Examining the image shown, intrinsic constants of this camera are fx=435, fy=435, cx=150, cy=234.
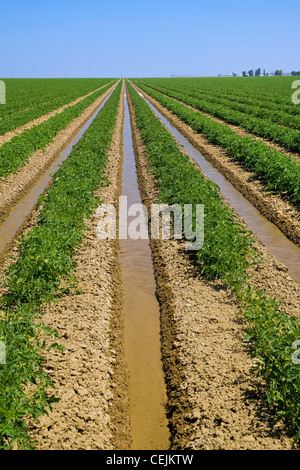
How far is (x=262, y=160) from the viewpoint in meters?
15.0

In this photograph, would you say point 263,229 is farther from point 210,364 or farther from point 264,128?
point 264,128

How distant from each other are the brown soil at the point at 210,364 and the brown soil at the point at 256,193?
233 centimetres

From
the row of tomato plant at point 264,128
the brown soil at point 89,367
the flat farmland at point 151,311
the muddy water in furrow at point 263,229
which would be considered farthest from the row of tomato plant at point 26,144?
the row of tomato plant at point 264,128

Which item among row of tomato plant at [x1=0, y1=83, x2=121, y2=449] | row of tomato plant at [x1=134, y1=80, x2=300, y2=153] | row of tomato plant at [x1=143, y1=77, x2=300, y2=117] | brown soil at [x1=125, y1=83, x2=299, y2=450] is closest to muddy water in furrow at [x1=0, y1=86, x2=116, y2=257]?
row of tomato plant at [x1=0, y1=83, x2=121, y2=449]

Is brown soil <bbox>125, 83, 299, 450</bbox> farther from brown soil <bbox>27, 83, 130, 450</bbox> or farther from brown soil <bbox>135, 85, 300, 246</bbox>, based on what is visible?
brown soil <bbox>135, 85, 300, 246</bbox>

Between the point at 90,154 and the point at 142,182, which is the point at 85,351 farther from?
the point at 90,154

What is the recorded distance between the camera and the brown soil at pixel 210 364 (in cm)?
472

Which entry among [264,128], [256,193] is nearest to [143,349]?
[256,193]

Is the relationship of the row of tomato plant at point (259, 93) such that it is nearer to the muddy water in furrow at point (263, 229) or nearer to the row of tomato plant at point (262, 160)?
the row of tomato plant at point (262, 160)

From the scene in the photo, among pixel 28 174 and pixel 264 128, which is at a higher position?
pixel 264 128

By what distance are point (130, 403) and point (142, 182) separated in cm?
999

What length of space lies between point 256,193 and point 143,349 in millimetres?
8128
